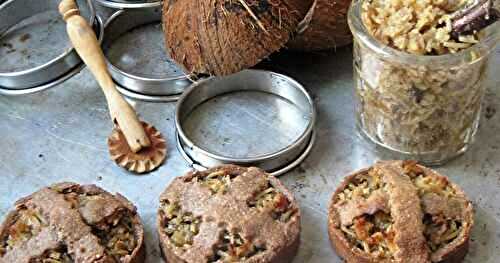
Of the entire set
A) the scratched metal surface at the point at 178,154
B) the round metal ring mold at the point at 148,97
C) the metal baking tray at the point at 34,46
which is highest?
the metal baking tray at the point at 34,46

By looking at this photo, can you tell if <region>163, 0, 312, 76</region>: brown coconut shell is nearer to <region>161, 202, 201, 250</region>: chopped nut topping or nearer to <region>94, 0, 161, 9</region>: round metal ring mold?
<region>94, 0, 161, 9</region>: round metal ring mold

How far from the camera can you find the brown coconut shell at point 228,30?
1513mm

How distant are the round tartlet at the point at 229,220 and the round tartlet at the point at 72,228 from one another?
0.07m

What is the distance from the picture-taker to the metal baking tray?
68.1 inches

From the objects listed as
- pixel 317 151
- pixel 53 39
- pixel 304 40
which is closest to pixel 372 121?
pixel 317 151

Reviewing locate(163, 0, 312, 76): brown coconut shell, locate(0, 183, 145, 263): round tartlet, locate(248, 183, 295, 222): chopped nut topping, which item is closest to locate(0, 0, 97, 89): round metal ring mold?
locate(163, 0, 312, 76): brown coconut shell

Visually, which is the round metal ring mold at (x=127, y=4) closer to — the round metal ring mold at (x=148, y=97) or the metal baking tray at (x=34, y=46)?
the metal baking tray at (x=34, y=46)

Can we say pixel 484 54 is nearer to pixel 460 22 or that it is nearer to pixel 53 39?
pixel 460 22

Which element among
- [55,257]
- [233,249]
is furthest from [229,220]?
[55,257]

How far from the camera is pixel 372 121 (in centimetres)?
149

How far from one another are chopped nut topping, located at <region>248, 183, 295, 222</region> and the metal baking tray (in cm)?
62

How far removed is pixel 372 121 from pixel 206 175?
33 centimetres

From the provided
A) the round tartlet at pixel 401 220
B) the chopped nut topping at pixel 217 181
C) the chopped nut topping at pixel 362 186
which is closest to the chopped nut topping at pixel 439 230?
the round tartlet at pixel 401 220

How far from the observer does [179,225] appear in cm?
136
